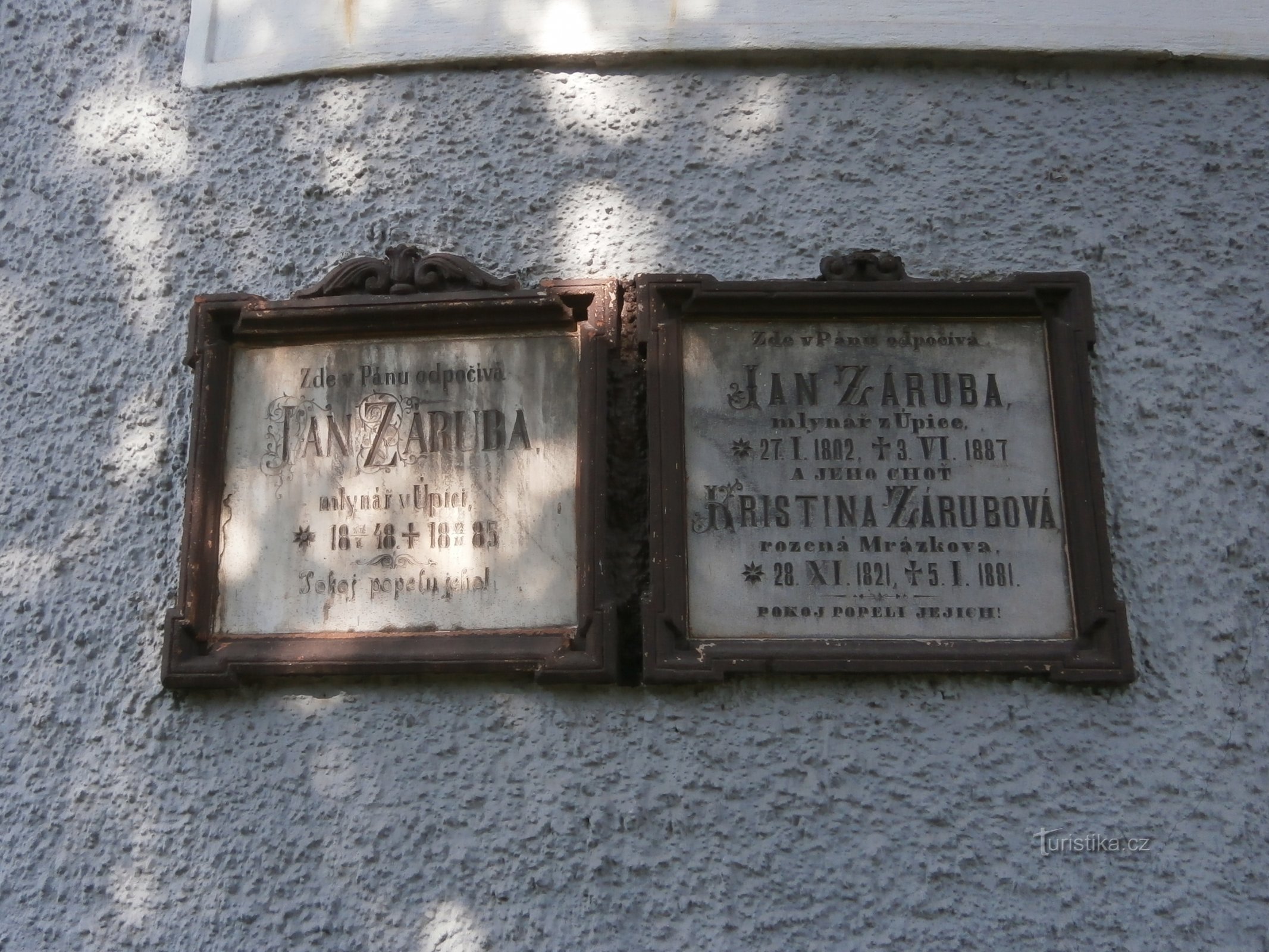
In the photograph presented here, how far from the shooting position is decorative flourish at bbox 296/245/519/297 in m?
2.46

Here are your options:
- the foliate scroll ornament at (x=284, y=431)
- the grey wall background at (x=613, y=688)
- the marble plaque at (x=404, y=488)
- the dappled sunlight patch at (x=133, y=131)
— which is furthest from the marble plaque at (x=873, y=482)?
the dappled sunlight patch at (x=133, y=131)

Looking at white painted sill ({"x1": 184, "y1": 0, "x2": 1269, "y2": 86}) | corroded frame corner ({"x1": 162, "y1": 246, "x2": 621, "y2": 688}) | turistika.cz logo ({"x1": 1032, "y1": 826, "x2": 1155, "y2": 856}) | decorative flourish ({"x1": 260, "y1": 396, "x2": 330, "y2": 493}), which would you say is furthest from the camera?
white painted sill ({"x1": 184, "y1": 0, "x2": 1269, "y2": 86})

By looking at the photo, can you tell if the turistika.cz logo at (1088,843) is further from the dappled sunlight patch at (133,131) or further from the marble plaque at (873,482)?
the dappled sunlight patch at (133,131)

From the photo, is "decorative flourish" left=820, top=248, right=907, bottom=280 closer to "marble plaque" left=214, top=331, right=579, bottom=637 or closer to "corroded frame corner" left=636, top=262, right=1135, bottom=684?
"corroded frame corner" left=636, top=262, right=1135, bottom=684

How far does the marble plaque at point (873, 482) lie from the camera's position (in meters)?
2.25

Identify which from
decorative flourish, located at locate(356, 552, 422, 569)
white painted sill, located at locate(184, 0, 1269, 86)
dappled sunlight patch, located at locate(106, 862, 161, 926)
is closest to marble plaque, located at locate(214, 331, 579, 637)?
decorative flourish, located at locate(356, 552, 422, 569)

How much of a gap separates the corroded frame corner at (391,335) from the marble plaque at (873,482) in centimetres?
19

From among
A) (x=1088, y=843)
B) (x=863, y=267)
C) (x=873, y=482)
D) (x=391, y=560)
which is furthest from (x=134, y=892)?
(x=863, y=267)

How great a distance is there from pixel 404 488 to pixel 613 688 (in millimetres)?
→ 588

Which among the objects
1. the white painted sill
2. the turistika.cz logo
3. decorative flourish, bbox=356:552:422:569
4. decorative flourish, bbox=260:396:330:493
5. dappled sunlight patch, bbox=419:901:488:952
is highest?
the white painted sill

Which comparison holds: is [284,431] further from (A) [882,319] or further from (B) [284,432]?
(A) [882,319]

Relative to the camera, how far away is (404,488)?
2.37m

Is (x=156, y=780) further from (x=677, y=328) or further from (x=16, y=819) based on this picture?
(x=677, y=328)

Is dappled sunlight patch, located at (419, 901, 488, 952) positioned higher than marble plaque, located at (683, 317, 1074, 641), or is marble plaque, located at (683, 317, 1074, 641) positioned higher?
marble plaque, located at (683, 317, 1074, 641)
